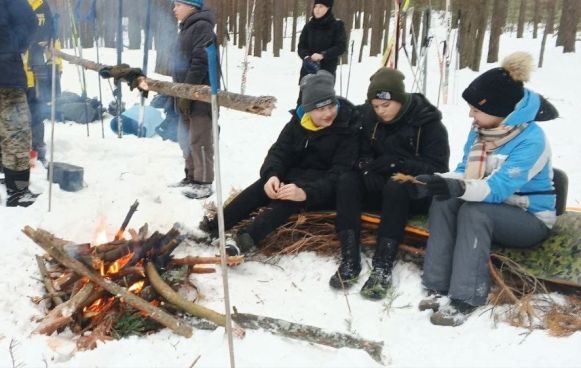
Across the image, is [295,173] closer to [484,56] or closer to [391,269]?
[391,269]

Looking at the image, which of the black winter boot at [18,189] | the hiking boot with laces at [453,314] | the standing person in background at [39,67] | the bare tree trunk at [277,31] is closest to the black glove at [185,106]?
the black winter boot at [18,189]

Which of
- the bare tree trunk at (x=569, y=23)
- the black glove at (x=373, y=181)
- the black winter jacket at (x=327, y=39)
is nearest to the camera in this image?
the black glove at (x=373, y=181)

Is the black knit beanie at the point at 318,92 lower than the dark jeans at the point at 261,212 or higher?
higher

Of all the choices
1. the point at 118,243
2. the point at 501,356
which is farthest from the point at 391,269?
the point at 118,243

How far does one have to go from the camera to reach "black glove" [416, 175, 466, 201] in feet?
9.97

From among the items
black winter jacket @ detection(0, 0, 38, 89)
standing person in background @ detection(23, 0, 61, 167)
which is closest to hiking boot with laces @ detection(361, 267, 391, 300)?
black winter jacket @ detection(0, 0, 38, 89)

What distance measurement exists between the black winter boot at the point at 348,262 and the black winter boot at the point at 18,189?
2816 mm

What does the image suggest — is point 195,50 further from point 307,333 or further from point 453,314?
point 453,314

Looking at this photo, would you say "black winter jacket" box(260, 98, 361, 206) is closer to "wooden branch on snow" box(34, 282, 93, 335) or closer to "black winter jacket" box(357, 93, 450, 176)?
"black winter jacket" box(357, 93, 450, 176)

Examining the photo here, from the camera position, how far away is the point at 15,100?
4.53 metres

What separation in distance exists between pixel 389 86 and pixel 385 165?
0.55 meters

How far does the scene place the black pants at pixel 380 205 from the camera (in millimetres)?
3518

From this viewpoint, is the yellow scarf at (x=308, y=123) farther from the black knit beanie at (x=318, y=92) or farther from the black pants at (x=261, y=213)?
the black pants at (x=261, y=213)

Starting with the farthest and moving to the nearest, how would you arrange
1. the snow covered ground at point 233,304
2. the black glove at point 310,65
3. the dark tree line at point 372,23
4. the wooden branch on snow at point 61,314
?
the dark tree line at point 372,23 → the black glove at point 310,65 → the wooden branch on snow at point 61,314 → the snow covered ground at point 233,304
